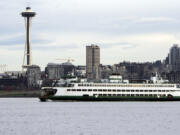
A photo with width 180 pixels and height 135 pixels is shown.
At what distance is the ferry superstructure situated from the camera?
16250cm

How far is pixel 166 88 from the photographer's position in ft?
563

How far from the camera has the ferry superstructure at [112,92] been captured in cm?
16250

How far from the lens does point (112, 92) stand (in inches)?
6604

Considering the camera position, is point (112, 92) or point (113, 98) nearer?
point (113, 98)

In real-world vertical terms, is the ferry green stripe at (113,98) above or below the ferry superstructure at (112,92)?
below

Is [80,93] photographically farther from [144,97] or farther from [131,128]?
[131,128]

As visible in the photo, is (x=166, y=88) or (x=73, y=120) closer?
(x=73, y=120)

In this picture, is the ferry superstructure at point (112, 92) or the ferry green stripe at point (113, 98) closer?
the ferry green stripe at point (113, 98)

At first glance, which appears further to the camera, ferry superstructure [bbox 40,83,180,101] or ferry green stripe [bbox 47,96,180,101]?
ferry superstructure [bbox 40,83,180,101]

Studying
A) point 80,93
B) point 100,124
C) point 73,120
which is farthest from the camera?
point 80,93

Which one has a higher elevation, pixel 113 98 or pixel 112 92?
pixel 112 92

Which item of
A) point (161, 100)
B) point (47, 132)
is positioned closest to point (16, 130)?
point (47, 132)

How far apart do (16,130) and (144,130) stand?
1608cm

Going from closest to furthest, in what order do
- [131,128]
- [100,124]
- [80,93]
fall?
1. [131,128]
2. [100,124]
3. [80,93]
